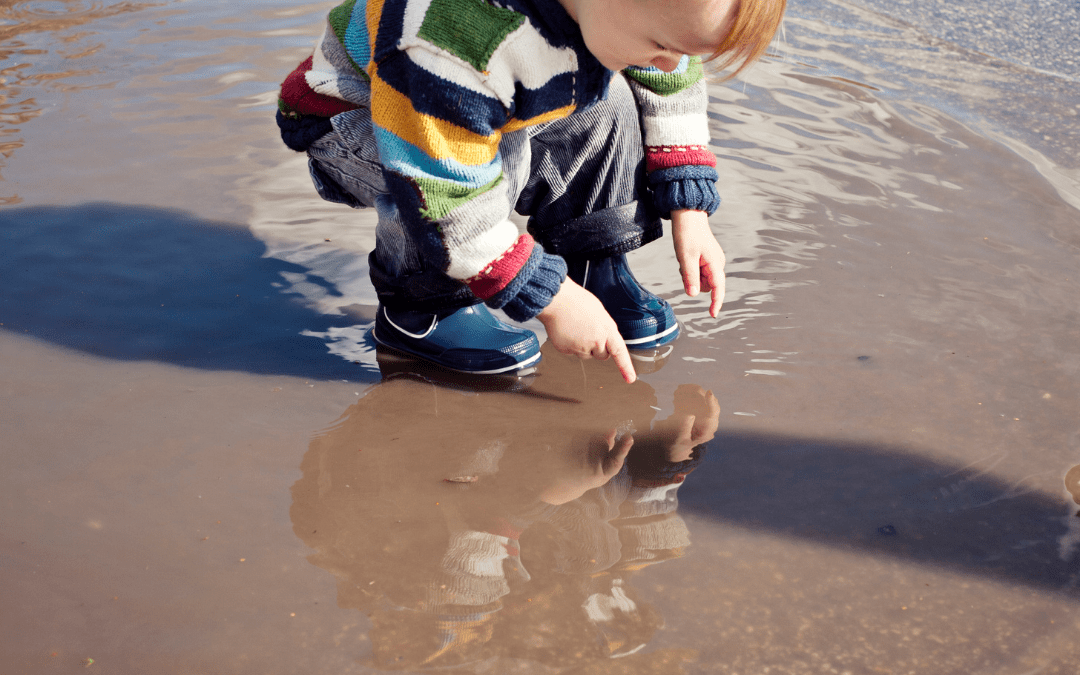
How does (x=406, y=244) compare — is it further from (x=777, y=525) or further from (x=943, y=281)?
(x=943, y=281)

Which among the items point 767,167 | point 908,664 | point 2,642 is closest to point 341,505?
point 2,642

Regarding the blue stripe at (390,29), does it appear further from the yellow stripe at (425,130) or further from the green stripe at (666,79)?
the green stripe at (666,79)

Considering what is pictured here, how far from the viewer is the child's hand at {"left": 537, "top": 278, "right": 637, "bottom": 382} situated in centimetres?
145

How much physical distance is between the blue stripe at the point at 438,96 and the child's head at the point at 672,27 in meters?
0.19

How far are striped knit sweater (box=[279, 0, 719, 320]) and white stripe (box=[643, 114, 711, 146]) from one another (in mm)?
265

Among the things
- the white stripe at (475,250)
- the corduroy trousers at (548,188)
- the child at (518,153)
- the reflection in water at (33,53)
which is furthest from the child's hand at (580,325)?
the reflection in water at (33,53)

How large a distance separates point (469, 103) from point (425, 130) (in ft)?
0.25

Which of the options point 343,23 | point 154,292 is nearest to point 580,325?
point 343,23

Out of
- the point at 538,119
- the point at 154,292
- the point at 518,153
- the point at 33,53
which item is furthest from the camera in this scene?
the point at 33,53

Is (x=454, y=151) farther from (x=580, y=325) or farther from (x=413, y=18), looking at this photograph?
(x=580, y=325)

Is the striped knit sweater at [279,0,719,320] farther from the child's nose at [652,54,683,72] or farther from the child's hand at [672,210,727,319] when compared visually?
the child's hand at [672,210,727,319]

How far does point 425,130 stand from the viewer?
4.25ft

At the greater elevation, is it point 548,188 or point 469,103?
point 469,103

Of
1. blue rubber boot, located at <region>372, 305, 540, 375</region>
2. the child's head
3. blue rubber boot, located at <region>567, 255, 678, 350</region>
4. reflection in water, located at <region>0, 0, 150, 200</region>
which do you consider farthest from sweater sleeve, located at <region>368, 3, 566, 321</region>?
reflection in water, located at <region>0, 0, 150, 200</region>
